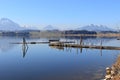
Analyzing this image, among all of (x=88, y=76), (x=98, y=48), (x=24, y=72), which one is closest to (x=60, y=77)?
(x=88, y=76)

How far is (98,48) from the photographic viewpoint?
5825 cm

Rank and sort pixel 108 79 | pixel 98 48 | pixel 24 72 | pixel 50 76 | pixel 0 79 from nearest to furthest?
pixel 108 79 → pixel 0 79 → pixel 50 76 → pixel 24 72 → pixel 98 48

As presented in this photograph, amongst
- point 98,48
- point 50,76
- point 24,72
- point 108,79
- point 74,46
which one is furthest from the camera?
point 74,46

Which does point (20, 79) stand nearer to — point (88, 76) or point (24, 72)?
point (24, 72)

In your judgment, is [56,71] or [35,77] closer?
[35,77]

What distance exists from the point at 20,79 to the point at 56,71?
17.5 feet

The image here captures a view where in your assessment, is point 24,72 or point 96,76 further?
point 24,72

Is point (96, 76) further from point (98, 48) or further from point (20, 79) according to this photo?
point (98, 48)

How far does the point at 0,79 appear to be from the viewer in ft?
75.6

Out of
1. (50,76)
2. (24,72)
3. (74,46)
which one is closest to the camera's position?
(50,76)

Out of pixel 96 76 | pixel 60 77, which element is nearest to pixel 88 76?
pixel 96 76

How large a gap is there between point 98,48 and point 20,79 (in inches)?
1468

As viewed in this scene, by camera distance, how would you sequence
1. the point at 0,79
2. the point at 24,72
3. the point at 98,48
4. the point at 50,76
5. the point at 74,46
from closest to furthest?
the point at 0,79
the point at 50,76
the point at 24,72
the point at 98,48
the point at 74,46

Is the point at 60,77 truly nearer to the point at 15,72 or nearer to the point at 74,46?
the point at 15,72
